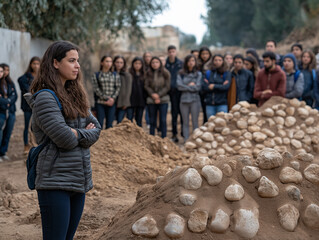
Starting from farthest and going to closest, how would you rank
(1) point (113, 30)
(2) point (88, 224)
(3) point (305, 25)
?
(3) point (305, 25) → (1) point (113, 30) → (2) point (88, 224)

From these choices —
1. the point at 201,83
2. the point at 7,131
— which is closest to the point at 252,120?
the point at 201,83

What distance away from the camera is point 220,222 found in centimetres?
308

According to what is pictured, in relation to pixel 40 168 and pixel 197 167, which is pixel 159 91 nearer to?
pixel 197 167

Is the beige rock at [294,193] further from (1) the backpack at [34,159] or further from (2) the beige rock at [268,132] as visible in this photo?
(2) the beige rock at [268,132]

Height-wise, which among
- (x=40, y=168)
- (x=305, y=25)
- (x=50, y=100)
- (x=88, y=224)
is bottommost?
(x=88, y=224)

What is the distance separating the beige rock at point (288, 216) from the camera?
317cm

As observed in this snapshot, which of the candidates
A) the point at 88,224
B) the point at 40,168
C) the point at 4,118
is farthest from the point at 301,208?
the point at 4,118

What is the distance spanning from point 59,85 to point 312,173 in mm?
2042

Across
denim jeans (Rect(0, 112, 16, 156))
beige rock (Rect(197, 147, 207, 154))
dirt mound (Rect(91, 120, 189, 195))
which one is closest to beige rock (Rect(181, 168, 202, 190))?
dirt mound (Rect(91, 120, 189, 195))

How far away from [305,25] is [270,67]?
18608 mm

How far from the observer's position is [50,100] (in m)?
2.79

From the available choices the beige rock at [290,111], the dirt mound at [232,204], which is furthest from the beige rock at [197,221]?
the beige rock at [290,111]

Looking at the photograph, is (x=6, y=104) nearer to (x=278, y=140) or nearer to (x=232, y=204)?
(x=278, y=140)

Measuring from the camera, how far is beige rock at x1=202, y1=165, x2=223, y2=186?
11.0 feet
